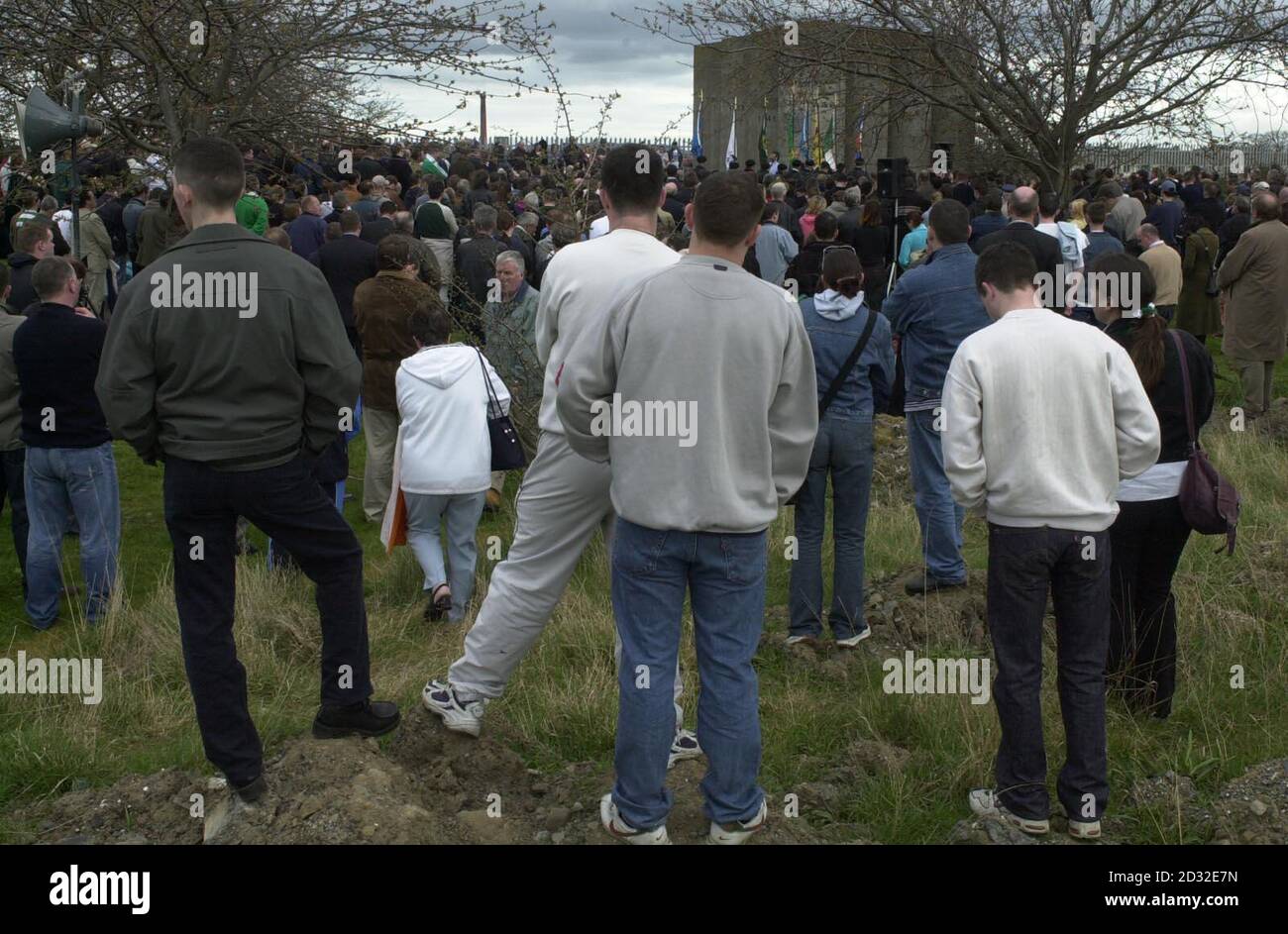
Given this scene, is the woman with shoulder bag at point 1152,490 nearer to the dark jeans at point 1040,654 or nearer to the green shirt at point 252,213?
the dark jeans at point 1040,654

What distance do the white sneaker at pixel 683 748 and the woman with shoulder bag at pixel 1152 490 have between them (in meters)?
1.60

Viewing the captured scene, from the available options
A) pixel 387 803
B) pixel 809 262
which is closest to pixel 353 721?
pixel 387 803

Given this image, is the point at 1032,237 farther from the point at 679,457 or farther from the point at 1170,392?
the point at 679,457

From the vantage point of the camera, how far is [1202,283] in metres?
14.1

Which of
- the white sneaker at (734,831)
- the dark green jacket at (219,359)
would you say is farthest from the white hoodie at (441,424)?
the white sneaker at (734,831)

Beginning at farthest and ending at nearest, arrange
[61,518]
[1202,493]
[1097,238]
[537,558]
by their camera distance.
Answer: [1097,238]
[61,518]
[1202,493]
[537,558]

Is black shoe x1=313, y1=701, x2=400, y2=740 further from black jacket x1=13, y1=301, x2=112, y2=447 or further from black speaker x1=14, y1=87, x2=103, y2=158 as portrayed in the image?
black speaker x1=14, y1=87, x2=103, y2=158

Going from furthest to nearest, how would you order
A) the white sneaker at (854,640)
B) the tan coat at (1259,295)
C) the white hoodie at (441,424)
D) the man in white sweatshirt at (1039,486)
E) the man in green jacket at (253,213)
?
the tan coat at (1259,295)
the man in green jacket at (253,213)
the white hoodie at (441,424)
the white sneaker at (854,640)
the man in white sweatshirt at (1039,486)

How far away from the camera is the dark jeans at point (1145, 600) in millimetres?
5066

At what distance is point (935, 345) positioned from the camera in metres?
6.83

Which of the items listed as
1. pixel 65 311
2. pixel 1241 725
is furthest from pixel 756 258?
pixel 1241 725

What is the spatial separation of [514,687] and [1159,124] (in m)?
10.1

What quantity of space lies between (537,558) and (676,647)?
72cm

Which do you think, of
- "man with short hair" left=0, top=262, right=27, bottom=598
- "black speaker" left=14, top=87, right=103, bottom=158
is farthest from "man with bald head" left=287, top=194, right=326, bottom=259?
"man with short hair" left=0, top=262, right=27, bottom=598
